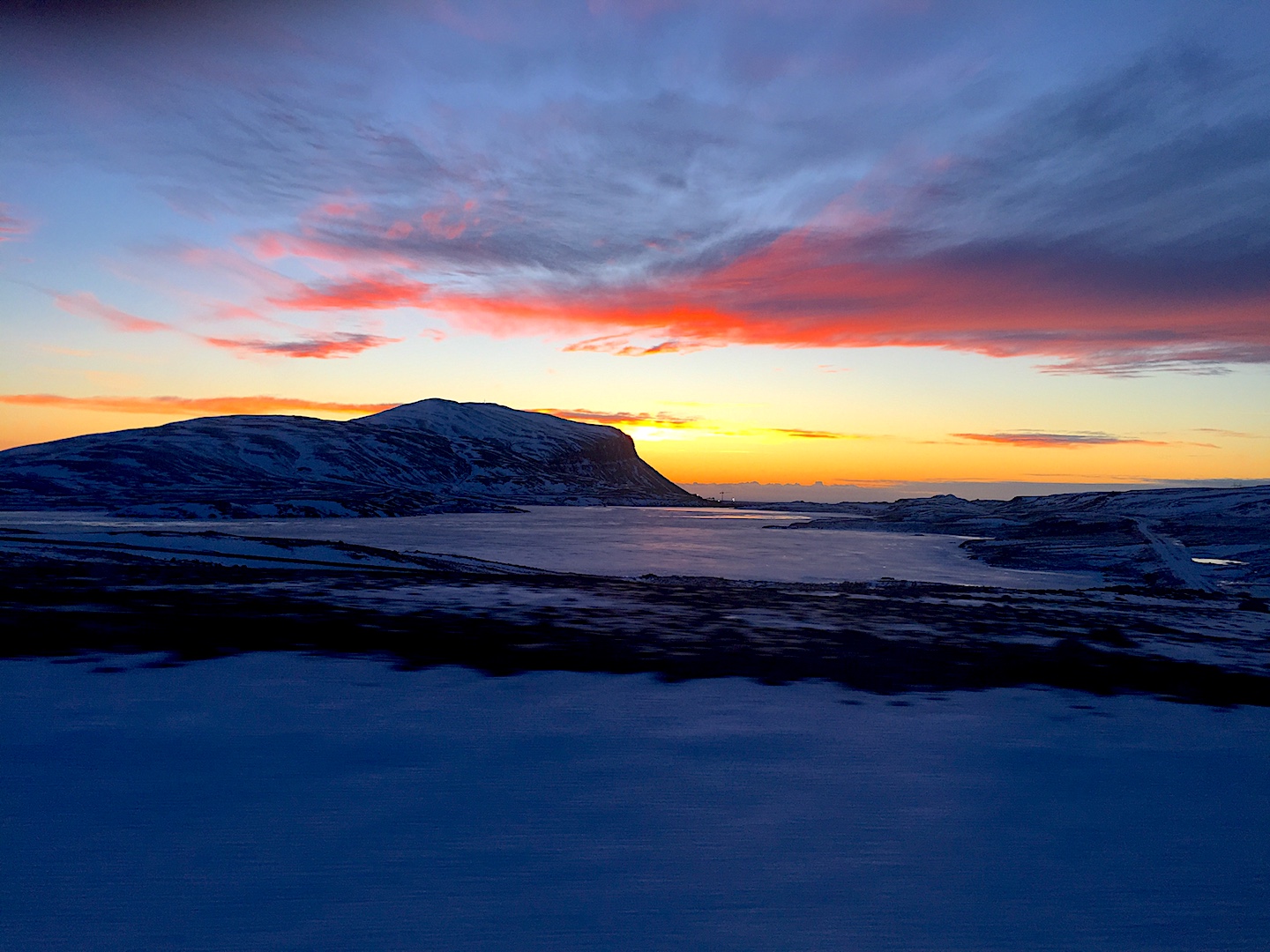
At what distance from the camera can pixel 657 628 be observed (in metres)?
10.6

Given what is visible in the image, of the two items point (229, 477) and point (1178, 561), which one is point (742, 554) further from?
point (229, 477)

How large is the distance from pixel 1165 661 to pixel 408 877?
9379mm

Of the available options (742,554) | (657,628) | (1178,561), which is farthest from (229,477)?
(657,628)

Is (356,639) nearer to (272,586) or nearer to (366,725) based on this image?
(366,725)

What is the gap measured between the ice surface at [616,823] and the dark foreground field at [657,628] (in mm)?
1524

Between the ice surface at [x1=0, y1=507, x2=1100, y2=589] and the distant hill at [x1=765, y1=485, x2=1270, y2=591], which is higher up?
the distant hill at [x1=765, y1=485, x2=1270, y2=591]

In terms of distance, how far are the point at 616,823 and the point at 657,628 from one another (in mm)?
6460

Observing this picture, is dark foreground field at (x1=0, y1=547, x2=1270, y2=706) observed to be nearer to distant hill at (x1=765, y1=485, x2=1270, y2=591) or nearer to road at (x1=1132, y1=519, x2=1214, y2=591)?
road at (x1=1132, y1=519, x2=1214, y2=591)

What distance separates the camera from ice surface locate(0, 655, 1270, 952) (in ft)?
10.7

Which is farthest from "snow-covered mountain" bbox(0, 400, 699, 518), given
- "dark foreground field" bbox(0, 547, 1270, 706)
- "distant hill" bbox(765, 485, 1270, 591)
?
"dark foreground field" bbox(0, 547, 1270, 706)

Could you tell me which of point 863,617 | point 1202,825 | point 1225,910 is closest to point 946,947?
point 1225,910

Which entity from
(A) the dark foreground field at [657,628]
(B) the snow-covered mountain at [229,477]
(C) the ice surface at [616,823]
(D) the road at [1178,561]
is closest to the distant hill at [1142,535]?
(D) the road at [1178,561]

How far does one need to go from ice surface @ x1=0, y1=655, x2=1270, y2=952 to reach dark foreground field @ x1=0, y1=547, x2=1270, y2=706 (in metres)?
1.52

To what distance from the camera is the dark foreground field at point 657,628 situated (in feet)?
26.5
